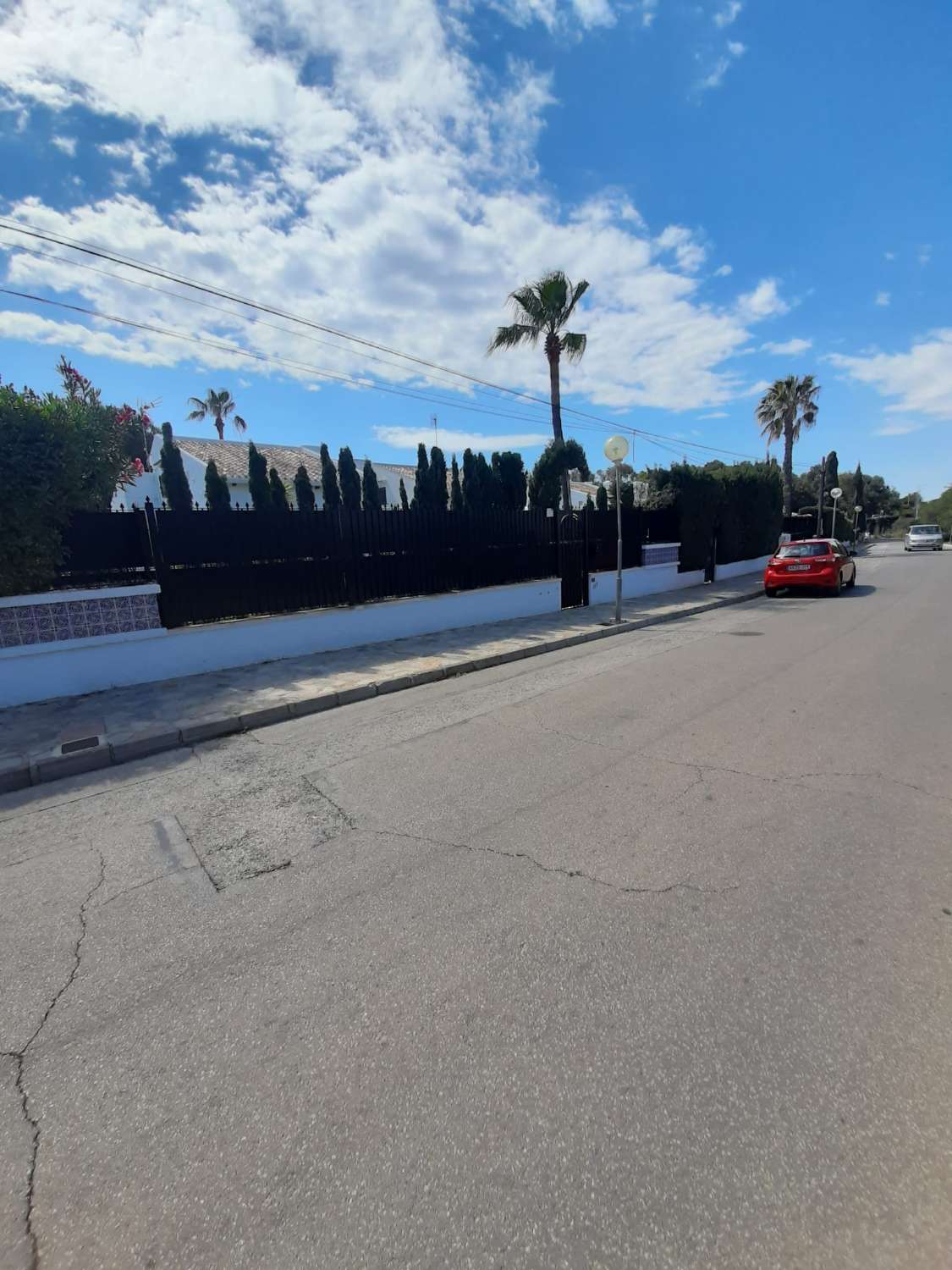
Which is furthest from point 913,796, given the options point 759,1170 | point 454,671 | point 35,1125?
point 454,671

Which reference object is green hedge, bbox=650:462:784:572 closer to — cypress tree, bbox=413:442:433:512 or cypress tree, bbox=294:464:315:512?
cypress tree, bbox=413:442:433:512

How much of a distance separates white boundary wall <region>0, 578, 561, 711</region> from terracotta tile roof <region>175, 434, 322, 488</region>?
19.2m

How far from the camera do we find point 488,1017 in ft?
7.04

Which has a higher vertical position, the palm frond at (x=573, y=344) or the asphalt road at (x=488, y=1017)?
the palm frond at (x=573, y=344)

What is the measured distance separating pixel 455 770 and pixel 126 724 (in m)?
3.57

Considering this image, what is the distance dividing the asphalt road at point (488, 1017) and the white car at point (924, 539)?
3941 cm

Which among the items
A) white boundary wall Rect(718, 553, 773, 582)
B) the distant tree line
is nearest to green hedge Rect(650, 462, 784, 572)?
white boundary wall Rect(718, 553, 773, 582)

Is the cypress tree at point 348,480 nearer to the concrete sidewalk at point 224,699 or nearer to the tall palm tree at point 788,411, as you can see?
the concrete sidewalk at point 224,699

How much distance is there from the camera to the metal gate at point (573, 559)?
44.0ft

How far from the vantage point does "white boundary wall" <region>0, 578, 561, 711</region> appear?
22.0ft

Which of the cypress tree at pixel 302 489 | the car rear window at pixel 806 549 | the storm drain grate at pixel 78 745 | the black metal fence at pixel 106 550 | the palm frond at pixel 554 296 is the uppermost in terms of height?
the palm frond at pixel 554 296

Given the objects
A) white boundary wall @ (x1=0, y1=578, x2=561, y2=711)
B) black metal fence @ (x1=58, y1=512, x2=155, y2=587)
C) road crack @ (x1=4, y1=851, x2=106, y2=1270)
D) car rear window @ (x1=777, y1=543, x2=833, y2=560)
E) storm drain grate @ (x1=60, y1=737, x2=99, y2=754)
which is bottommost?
road crack @ (x1=4, y1=851, x2=106, y2=1270)

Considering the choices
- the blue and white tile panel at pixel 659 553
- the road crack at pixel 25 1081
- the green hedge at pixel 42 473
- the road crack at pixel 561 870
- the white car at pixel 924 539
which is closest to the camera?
the road crack at pixel 25 1081

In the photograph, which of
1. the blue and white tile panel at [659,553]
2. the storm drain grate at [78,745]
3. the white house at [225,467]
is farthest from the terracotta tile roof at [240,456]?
the storm drain grate at [78,745]
